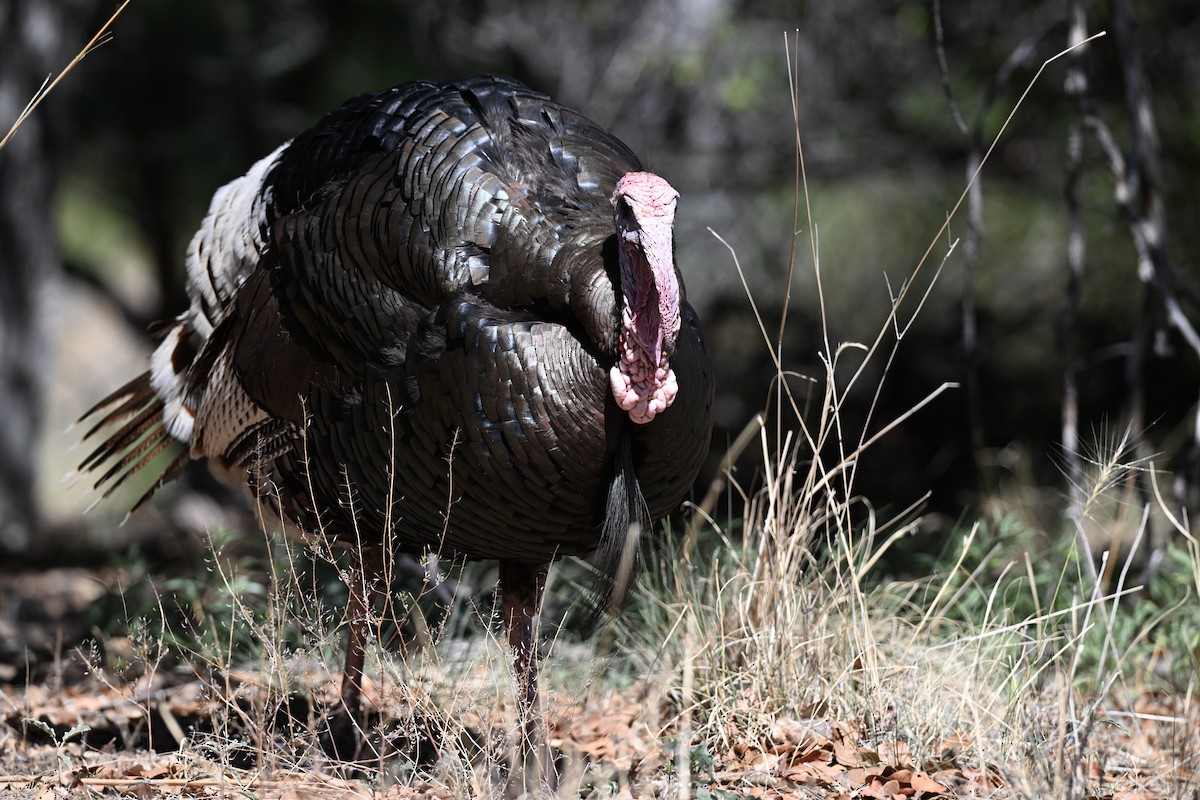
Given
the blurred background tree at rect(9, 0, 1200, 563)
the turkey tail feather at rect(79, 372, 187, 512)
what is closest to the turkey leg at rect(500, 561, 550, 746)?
the turkey tail feather at rect(79, 372, 187, 512)

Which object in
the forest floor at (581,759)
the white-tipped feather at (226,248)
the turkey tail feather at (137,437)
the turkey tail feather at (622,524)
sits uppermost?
the white-tipped feather at (226,248)

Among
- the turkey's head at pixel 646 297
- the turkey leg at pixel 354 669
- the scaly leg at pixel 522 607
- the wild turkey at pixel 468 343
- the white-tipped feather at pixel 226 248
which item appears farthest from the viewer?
the white-tipped feather at pixel 226 248

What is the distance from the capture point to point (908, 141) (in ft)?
25.0

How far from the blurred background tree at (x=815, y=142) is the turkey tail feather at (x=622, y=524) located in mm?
3270

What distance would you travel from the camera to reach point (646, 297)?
273cm

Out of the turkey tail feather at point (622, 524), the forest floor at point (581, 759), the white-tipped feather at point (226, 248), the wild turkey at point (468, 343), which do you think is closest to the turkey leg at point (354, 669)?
the wild turkey at point (468, 343)

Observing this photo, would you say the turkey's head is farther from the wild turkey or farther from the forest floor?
the forest floor

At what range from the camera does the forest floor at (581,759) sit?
2777 mm

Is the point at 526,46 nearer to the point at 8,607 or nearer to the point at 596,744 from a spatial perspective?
the point at 8,607

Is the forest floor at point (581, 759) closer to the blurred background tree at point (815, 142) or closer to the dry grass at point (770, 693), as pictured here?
the dry grass at point (770, 693)

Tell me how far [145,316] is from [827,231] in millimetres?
5637

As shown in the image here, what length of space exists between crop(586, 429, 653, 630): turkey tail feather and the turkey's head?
0.45 ft

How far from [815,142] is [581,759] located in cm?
549

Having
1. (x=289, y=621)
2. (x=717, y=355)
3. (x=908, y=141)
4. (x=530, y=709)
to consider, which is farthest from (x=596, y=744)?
(x=908, y=141)
